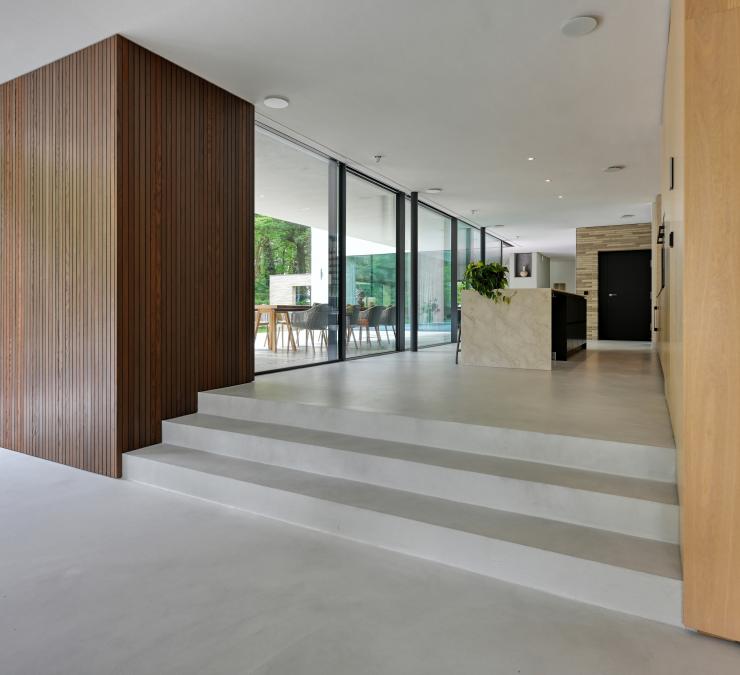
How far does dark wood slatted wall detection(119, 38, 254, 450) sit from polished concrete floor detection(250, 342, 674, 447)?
56 cm

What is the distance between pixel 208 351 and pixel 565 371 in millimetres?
3844

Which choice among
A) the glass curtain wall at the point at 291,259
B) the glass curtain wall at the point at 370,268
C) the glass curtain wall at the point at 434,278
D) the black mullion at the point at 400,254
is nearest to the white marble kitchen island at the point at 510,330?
the glass curtain wall at the point at 370,268

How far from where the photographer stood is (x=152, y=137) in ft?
12.4

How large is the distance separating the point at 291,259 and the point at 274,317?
2.27 ft

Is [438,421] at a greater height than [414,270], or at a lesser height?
lesser

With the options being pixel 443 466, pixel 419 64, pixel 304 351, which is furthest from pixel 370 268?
pixel 443 466

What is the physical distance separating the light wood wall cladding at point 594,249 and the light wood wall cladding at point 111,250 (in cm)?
892

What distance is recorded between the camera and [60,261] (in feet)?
12.7

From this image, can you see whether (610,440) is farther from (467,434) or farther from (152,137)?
(152,137)

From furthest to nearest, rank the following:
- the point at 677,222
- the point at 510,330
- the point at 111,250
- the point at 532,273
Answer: the point at 532,273, the point at 510,330, the point at 111,250, the point at 677,222

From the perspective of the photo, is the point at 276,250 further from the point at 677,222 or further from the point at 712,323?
the point at 712,323

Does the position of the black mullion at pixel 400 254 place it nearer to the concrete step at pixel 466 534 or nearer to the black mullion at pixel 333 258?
the black mullion at pixel 333 258

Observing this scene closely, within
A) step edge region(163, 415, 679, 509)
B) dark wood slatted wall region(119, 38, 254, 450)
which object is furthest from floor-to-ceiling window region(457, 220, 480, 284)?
step edge region(163, 415, 679, 509)

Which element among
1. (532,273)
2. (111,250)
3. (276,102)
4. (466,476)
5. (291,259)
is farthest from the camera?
(532,273)
